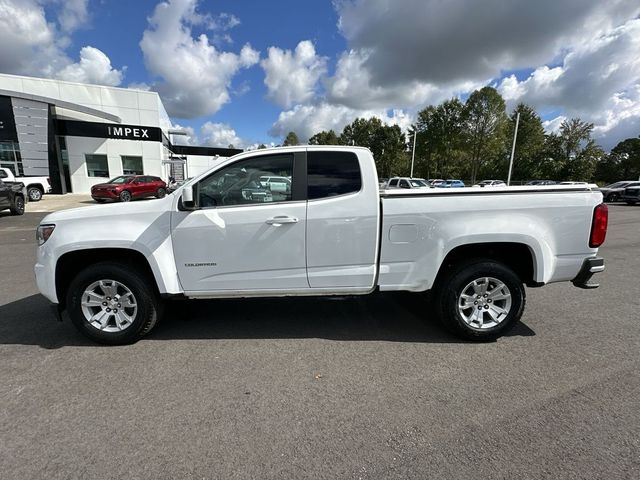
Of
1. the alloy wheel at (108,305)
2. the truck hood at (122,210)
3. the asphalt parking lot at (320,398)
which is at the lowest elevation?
the asphalt parking lot at (320,398)

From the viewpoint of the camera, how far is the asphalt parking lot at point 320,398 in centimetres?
214

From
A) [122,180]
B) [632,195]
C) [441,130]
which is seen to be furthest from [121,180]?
[441,130]

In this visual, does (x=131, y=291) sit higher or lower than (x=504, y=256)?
lower

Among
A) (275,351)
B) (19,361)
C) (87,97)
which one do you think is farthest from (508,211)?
(87,97)

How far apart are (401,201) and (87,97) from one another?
103ft

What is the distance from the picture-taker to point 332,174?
3543 mm

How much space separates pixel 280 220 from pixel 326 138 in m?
79.6

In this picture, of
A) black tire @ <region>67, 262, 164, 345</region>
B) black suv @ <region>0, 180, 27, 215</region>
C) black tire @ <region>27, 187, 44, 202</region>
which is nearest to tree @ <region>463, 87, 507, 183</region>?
black tire @ <region>27, 187, 44, 202</region>

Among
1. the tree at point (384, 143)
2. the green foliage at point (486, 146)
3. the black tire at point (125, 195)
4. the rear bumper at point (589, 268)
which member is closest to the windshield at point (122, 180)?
the black tire at point (125, 195)

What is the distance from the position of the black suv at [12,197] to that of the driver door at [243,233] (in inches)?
556

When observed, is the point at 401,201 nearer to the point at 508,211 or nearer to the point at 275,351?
the point at 508,211

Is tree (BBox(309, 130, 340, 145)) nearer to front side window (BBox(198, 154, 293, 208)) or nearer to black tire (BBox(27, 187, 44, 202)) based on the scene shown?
black tire (BBox(27, 187, 44, 202))

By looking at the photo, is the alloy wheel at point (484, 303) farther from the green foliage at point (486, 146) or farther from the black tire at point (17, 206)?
the green foliage at point (486, 146)

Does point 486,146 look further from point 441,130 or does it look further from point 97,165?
point 97,165
